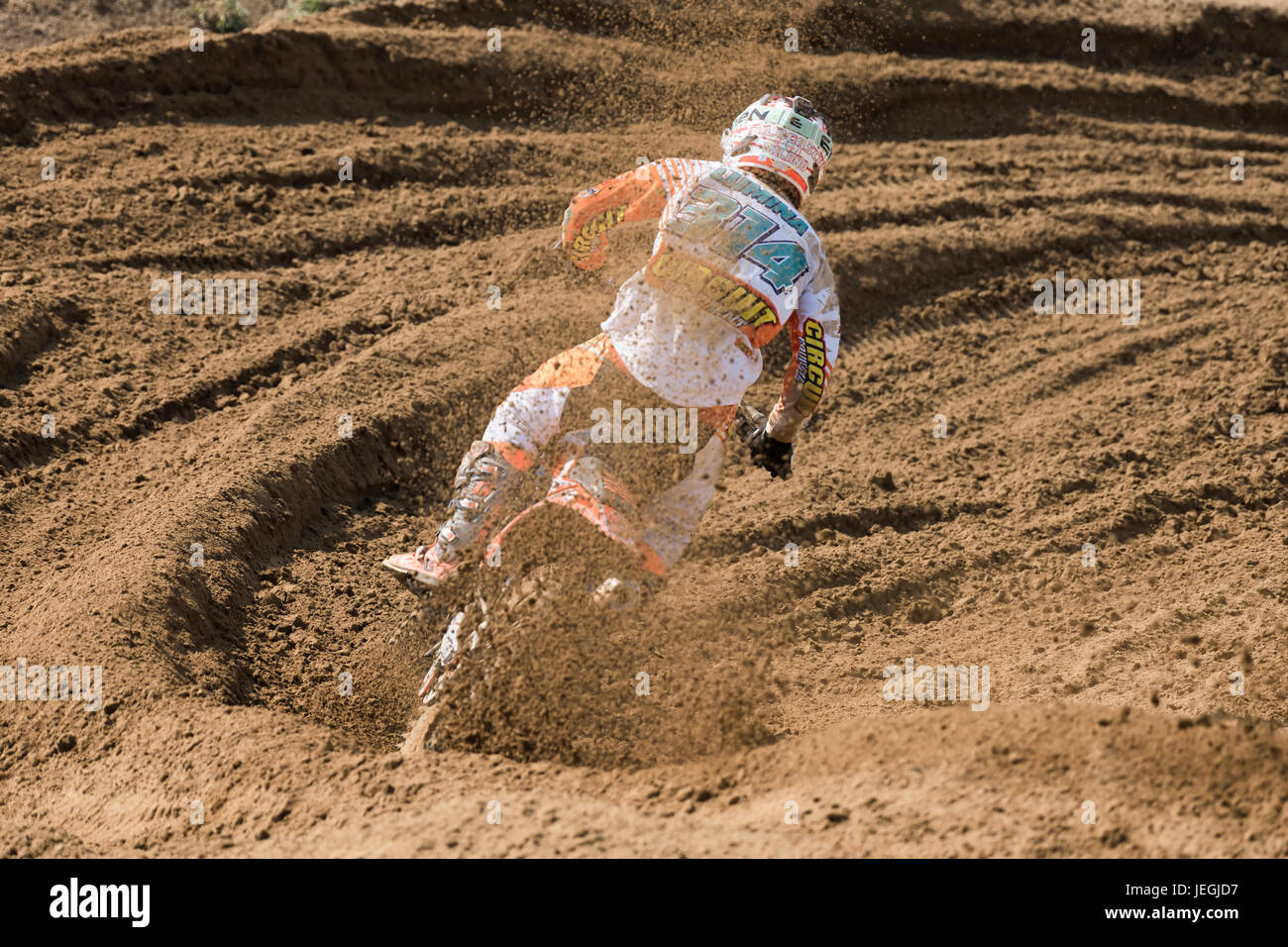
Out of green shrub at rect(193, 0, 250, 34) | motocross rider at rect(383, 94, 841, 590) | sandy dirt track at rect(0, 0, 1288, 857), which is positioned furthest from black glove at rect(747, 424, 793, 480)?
green shrub at rect(193, 0, 250, 34)

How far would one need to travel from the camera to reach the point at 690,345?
462 centimetres

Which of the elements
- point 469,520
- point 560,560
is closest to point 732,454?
point 560,560

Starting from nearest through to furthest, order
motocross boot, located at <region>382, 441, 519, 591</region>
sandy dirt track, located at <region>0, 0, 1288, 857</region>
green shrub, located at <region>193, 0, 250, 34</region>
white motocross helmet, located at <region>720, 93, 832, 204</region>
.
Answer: sandy dirt track, located at <region>0, 0, 1288, 857</region> < motocross boot, located at <region>382, 441, 519, 591</region> < white motocross helmet, located at <region>720, 93, 832, 204</region> < green shrub, located at <region>193, 0, 250, 34</region>

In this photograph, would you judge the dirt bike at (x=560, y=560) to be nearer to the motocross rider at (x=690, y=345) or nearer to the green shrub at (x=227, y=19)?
the motocross rider at (x=690, y=345)

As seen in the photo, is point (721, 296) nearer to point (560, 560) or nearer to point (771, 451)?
point (771, 451)

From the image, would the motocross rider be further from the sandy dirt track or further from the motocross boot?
the sandy dirt track

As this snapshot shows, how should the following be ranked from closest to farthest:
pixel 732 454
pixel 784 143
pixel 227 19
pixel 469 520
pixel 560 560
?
pixel 469 520 → pixel 560 560 → pixel 784 143 → pixel 732 454 → pixel 227 19

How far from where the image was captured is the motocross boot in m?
4.55

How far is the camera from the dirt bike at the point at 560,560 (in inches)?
180

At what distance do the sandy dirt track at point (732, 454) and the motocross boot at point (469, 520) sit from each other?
0.63 meters

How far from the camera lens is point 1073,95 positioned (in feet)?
34.1

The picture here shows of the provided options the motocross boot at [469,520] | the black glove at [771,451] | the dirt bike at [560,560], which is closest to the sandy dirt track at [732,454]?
the dirt bike at [560,560]

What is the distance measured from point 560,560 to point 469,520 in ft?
1.24

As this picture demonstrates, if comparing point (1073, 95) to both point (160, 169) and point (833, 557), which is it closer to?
point (833, 557)
